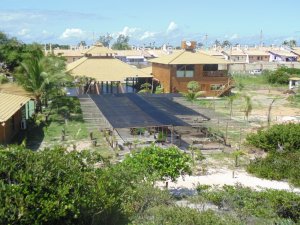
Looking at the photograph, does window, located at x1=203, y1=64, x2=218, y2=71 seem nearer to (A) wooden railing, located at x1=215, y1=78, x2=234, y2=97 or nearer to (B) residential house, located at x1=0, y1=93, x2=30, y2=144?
(A) wooden railing, located at x1=215, y1=78, x2=234, y2=97

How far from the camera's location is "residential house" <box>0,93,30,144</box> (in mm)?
21234

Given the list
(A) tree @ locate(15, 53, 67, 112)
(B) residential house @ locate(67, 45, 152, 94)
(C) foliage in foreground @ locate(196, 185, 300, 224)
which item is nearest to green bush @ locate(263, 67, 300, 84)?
(B) residential house @ locate(67, 45, 152, 94)

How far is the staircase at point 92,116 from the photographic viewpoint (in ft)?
86.2

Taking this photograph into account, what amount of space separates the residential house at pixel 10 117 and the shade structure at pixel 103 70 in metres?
12.6

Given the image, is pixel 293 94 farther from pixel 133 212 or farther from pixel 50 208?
pixel 50 208

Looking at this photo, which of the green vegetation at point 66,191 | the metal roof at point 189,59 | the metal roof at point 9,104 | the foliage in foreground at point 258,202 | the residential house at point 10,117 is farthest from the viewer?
the metal roof at point 189,59

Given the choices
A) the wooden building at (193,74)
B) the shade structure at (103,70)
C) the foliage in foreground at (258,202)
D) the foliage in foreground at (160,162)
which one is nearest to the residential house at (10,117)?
the foliage in foreground at (160,162)

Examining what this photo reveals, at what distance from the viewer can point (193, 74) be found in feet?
140

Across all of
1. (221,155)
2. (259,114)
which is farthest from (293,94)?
(221,155)

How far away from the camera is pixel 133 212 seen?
36.9ft

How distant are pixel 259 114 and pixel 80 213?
26685 millimetres

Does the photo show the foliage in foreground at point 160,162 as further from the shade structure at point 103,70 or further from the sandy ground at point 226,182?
the shade structure at point 103,70

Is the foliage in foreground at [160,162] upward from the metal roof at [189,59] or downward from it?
downward

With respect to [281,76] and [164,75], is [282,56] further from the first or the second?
[164,75]
